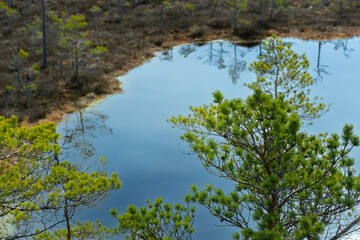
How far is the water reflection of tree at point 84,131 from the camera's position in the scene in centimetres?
1835

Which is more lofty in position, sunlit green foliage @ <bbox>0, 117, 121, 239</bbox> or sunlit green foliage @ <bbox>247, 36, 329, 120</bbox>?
sunlit green foliage @ <bbox>247, 36, 329, 120</bbox>

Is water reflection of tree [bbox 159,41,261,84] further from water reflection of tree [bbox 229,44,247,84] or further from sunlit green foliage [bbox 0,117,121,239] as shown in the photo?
sunlit green foliage [bbox 0,117,121,239]

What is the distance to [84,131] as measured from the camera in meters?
20.3

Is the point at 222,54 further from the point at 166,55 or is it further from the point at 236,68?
the point at 166,55

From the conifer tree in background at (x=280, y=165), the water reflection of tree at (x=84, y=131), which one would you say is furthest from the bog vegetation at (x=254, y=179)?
the water reflection of tree at (x=84, y=131)

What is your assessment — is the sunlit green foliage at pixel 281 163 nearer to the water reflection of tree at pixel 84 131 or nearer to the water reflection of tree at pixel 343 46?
the water reflection of tree at pixel 84 131

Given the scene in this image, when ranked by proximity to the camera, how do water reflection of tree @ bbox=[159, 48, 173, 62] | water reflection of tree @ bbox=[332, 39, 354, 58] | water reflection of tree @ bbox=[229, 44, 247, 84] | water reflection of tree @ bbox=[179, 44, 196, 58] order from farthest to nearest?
water reflection of tree @ bbox=[179, 44, 196, 58] → water reflection of tree @ bbox=[332, 39, 354, 58] → water reflection of tree @ bbox=[159, 48, 173, 62] → water reflection of tree @ bbox=[229, 44, 247, 84]

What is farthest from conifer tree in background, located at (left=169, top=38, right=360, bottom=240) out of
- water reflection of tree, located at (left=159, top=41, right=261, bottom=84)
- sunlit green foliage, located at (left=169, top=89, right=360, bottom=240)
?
water reflection of tree, located at (left=159, top=41, right=261, bottom=84)

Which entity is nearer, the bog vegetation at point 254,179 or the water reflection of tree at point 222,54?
the bog vegetation at point 254,179

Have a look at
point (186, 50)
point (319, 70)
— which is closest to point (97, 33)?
point (186, 50)

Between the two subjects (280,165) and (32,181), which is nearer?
(280,165)

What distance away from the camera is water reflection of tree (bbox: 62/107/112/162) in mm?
18348

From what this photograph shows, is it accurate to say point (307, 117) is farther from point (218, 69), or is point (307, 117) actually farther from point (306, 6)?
point (306, 6)

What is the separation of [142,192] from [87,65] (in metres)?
17.9
